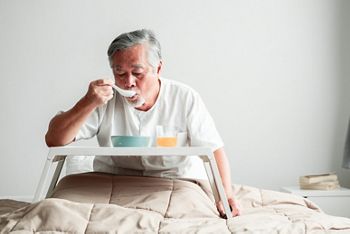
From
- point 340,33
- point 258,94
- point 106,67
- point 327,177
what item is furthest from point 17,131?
point 340,33

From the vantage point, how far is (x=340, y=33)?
3.81m

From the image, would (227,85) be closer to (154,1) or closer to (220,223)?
(154,1)

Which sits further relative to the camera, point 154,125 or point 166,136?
point 154,125

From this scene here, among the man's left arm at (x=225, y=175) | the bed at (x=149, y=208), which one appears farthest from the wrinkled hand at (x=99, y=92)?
the man's left arm at (x=225, y=175)

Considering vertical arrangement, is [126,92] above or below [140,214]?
above

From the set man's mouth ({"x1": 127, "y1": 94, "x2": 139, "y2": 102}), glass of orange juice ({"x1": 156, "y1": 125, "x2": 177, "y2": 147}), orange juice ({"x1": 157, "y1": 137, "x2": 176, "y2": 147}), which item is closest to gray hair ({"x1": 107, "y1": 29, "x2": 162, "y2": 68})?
man's mouth ({"x1": 127, "y1": 94, "x2": 139, "y2": 102})

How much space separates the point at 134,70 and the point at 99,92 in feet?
0.75

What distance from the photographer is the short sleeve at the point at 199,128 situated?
2.05 meters

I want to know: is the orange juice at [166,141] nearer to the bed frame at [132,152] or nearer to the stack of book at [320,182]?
the bed frame at [132,152]

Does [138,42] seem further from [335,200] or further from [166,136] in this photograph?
[335,200]

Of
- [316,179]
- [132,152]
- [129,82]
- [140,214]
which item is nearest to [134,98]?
[129,82]

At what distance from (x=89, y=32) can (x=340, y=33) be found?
178 cm

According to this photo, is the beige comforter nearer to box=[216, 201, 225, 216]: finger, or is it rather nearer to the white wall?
box=[216, 201, 225, 216]: finger

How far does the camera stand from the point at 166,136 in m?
1.86
